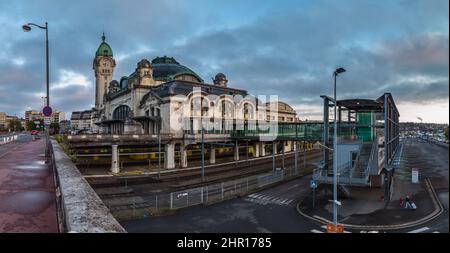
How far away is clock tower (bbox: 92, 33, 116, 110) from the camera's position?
353 ft

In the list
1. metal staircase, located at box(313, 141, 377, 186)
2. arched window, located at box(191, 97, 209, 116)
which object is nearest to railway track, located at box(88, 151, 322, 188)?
arched window, located at box(191, 97, 209, 116)

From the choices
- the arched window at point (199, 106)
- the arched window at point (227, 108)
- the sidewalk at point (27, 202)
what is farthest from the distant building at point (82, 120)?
the sidewalk at point (27, 202)

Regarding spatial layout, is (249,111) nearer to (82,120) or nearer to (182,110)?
(182,110)

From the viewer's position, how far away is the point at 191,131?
57.2 metres

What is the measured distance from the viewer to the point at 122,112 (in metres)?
81.9

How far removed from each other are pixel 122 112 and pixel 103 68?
35.7 metres

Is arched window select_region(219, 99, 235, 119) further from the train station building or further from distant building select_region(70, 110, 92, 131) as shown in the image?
distant building select_region(70, 110, 92, 131)

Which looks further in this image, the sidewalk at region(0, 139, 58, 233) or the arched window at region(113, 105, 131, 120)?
the arched window at region(113, 105, 131, 120)

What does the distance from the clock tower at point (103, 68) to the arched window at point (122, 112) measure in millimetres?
25024

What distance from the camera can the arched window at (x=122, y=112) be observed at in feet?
258

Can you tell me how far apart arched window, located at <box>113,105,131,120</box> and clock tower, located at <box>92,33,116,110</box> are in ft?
82.1

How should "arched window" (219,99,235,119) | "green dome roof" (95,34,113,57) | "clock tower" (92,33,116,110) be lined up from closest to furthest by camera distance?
"arched window" (219,99,235,119)
"clock tower" (92,33,116,110)
"green dome roof" (95,34,113,57)
